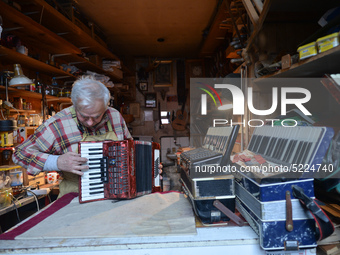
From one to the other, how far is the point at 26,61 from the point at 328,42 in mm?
3127

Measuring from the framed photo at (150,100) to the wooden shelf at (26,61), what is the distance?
337 cm

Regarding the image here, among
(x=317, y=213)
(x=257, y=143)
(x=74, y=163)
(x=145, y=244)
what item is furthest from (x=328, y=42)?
(x=74, y=163)

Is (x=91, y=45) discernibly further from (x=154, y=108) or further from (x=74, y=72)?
(x=154, y=108)

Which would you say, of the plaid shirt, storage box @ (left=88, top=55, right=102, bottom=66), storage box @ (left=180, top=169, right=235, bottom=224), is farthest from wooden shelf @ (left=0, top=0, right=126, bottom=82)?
storage box @ (left=180, top=169, right=235, bottom=224)

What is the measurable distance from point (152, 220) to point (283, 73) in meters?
1.37

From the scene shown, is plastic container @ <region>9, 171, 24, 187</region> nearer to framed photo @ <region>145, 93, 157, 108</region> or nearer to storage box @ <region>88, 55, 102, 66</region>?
storage box @ <region>88, 55, 102, 66</region>

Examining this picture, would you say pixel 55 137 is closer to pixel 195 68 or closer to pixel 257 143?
pixel 257 143

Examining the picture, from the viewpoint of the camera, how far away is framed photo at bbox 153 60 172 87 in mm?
7000

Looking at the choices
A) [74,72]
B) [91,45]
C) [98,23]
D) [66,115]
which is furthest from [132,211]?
[98,23]

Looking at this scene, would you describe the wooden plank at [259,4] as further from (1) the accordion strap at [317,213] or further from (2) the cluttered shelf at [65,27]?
(2) the cluttered shelf at [65,27]

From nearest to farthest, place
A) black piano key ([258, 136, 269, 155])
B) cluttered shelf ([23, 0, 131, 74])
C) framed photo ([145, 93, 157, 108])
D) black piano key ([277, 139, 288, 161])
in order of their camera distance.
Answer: black piano key ([277, 139, 288, 161]), black piano key ([258, 136, 269, 155]), cluttered shelf ([23, 0, 131, 74]), framed photo ([145, 93, 157, 108])

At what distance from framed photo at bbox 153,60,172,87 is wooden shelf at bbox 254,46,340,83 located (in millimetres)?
5273

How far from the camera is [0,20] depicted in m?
2.29

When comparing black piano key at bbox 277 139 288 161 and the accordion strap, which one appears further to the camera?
black piano key at bbox 277 139 288 161
